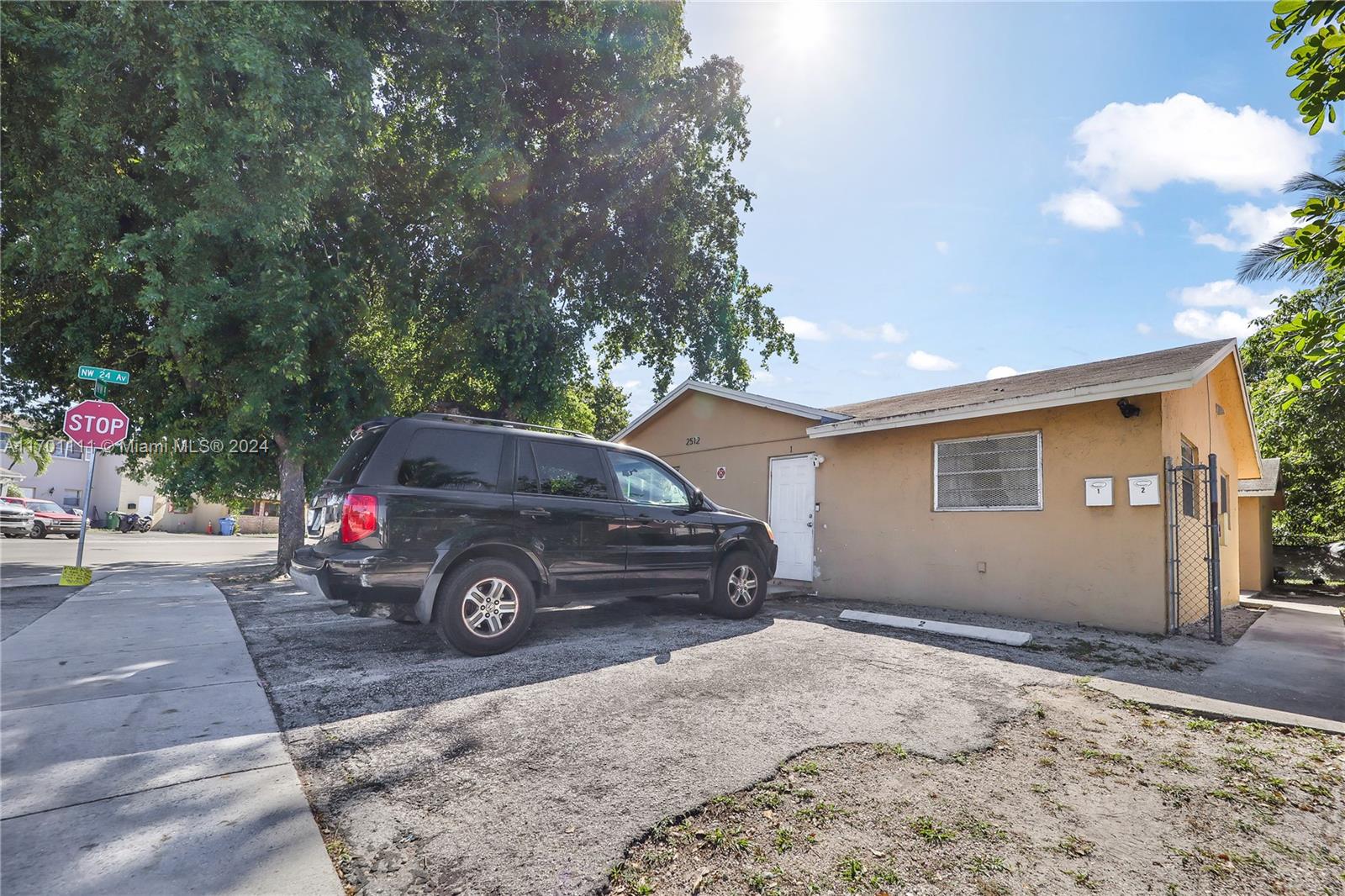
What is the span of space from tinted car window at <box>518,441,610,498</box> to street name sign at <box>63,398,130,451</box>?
25.1 feet

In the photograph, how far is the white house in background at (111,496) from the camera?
129 feet

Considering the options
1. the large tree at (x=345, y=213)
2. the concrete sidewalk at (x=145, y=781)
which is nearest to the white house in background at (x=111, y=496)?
the large tree at (x=345, y=213)

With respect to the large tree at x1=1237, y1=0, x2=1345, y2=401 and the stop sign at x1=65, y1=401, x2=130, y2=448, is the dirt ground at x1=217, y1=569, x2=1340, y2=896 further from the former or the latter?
the stop sign at x1=65, y1=401, x2=130, y2=448

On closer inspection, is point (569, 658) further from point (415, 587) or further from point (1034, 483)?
point (1034, 483)

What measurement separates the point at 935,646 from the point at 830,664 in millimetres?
1613

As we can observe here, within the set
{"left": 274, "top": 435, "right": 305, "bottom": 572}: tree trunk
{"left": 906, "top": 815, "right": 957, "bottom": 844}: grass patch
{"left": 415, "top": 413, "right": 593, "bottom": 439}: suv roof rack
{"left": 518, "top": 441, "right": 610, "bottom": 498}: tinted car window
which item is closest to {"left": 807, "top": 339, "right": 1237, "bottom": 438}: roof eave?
{"left": 518, "top": 441, "right": 610, "bottom": 498}: tinted car window

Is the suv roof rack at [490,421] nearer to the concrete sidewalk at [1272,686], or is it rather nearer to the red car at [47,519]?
the concrete sidewalk at [1272,686]

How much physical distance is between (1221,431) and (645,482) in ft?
37.0

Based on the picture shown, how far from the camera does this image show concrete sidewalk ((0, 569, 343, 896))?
2125mm

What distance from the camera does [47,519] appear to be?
2412cm

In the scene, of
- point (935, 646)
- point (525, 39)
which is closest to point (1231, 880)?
point (935, 646)

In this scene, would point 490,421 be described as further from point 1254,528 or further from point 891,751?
A: point 1254,528

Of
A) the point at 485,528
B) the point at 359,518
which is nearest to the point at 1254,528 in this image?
the point at 485,528

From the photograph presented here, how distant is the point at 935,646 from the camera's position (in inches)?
239
